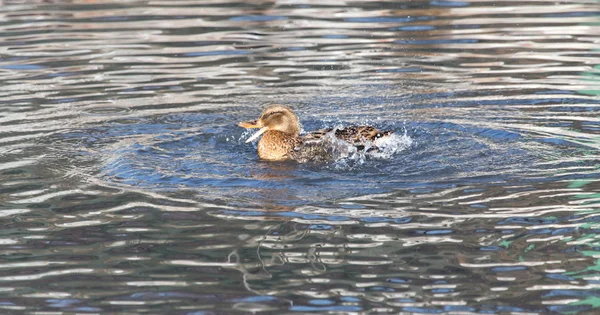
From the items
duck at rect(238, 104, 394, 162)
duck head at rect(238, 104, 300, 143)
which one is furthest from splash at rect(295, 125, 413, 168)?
duck head at rect(238, 104, 300, 143)

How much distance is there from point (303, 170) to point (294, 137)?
1.03m

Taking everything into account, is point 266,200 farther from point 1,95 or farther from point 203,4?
point 203,4

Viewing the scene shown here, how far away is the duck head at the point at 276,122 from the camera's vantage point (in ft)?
34.6

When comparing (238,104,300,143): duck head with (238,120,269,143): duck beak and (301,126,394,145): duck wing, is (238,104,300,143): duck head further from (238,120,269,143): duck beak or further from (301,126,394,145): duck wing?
(301,126,394,145): duck wing

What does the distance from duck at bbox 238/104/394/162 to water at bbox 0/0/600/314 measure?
0.85 feet

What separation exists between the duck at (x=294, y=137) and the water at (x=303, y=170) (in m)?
0.26

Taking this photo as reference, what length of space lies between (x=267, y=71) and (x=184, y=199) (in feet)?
18.4

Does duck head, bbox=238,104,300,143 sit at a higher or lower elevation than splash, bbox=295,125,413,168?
higher

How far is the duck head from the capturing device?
10547 mm

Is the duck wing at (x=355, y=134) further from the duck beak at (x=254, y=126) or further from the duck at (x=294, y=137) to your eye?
the duck beak at (x=254, y=126)

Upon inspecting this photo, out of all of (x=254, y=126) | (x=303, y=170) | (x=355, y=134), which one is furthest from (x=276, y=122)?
(x=303, y=170)

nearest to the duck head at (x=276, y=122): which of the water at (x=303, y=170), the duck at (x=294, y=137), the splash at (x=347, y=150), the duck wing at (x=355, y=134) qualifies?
the duck at (x=294, y=137)

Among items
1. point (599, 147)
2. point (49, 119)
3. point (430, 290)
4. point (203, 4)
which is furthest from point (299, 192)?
point (203, 4)

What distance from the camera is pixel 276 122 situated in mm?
10555
